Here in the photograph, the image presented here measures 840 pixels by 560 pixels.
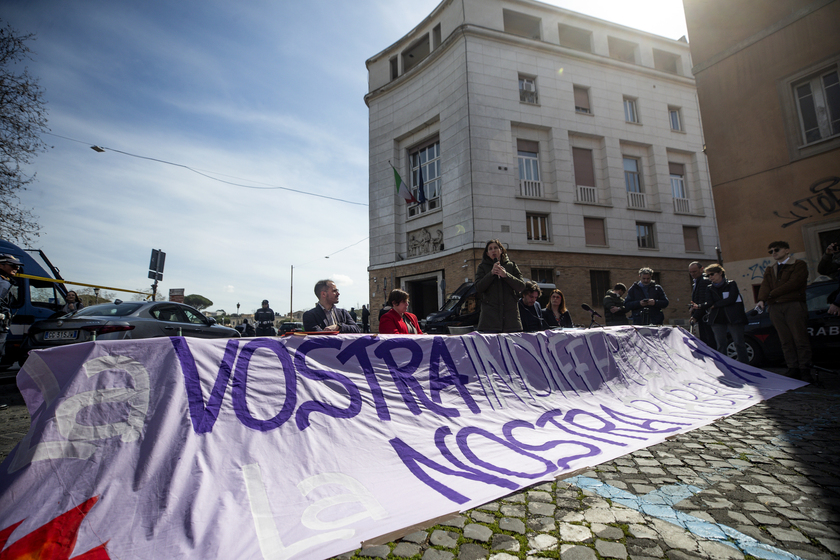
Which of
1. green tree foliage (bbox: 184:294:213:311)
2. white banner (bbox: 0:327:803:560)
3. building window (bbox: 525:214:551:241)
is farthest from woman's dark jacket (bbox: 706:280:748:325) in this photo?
green tree foliage (bbox: 184:294:213:311)

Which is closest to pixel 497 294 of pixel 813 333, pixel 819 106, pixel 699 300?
pixel 699 300

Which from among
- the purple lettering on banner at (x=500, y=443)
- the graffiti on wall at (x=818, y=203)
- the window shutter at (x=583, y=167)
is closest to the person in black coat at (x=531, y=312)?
the purple lettering on banner at (x=500, y=443)

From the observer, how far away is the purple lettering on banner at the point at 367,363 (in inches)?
118

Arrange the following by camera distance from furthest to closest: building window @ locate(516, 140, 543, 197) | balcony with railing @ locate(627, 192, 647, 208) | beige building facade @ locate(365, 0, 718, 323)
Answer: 1. balcony with railing @ locate(627, 192, 647, 208)
2. building window @ locate(516, 140, 543, 197)
3. beige building facade @ locate(365, 0, 718, 323)

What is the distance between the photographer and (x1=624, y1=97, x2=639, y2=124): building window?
22.1 m

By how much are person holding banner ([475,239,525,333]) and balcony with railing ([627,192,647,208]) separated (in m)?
19.3

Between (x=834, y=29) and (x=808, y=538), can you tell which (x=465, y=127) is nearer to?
(x=834, y=29)

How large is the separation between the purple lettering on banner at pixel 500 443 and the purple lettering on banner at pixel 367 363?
0.59 metres

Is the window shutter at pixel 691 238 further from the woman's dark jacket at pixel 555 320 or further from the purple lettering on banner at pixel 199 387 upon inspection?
the purple lettering on banner at pixel 199 387

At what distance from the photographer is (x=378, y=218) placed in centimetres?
2233

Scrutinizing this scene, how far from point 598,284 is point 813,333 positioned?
13783mm

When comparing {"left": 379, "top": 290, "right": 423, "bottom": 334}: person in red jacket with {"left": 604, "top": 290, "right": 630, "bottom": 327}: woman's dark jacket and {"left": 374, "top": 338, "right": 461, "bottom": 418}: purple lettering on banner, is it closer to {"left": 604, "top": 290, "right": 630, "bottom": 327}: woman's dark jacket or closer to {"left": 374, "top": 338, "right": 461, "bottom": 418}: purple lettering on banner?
{"left": 374, "top": 338, "right": 461, "bottom": 418}: purple lettering on banner

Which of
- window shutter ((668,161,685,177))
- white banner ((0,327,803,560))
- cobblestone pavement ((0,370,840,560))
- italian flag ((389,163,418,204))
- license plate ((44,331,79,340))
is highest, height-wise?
window shutter ((668,161,685,177))

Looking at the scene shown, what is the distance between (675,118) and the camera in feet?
76.6
